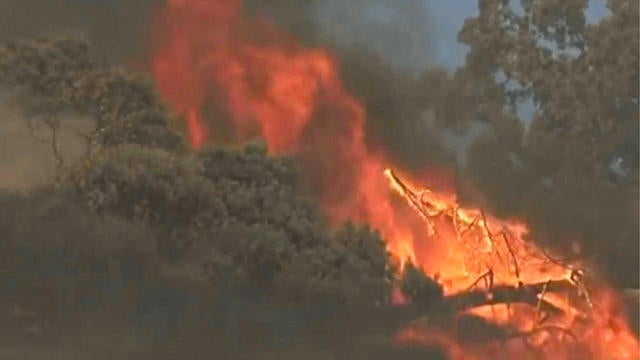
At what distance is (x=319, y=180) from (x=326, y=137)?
171mm

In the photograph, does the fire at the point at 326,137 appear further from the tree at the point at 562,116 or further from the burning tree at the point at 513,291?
the tree at the point at 562,116

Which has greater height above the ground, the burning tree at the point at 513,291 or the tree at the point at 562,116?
the tree at the point at 562,116

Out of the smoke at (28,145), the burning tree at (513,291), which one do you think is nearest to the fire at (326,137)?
the burning tree at (513,291)

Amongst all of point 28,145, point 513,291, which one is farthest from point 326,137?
point 28,145

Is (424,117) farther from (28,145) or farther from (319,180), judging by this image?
(28,145)

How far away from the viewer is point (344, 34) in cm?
366

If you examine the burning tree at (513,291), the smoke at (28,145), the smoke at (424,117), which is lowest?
the burning tree at (513,291)

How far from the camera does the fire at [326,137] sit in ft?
11.5

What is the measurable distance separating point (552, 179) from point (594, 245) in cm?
33

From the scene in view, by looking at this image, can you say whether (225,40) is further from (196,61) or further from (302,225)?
(302,225)

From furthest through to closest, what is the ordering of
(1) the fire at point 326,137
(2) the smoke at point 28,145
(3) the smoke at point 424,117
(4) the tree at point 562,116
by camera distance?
(4) the tree at point 562,116
(3) the smoke at point 424,117
(1) the fire at point 326,137
(2) the smoke at point 28,145

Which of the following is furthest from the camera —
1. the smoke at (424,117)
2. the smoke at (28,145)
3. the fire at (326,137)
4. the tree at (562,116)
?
the tree at (562,116)

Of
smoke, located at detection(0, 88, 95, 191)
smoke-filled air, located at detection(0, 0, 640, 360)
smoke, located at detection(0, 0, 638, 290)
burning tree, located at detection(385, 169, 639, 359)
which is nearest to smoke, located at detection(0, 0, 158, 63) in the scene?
smoke-filled air, located at detection(0, 0, 640, 360)

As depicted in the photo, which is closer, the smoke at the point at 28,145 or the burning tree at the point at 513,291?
the smoke at the point at 28,145
